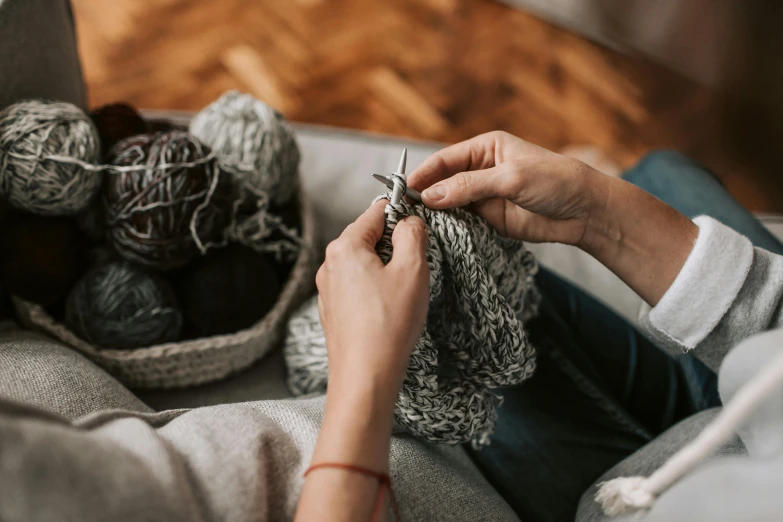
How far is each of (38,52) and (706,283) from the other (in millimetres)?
873

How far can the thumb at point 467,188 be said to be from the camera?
0.59 meters

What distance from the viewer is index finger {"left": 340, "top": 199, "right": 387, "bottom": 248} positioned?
0.52 metres

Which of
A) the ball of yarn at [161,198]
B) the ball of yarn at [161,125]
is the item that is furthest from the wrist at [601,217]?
the ball of yarn at [161,125]

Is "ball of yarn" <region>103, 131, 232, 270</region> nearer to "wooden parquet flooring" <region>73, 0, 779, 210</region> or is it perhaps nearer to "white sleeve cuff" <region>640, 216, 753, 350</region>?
"white sleeve cuff" <region>640, 216, 753, 350</region>

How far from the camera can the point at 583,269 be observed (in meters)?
0.99

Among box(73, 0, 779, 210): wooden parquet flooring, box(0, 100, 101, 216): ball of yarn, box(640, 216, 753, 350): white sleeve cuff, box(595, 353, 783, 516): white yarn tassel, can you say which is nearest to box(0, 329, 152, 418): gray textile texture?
box(0, 100, 101, 216): ball of yarn

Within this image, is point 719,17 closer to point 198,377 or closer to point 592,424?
point 592,424

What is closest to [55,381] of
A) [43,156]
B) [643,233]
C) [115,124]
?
[43,156]

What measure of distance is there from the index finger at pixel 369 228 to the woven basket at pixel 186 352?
34 centimetres

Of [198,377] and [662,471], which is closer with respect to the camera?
[662,471]

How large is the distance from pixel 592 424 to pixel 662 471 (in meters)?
0.31

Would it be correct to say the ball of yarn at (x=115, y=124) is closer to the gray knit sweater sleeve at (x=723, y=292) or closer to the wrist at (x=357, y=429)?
the wrist at (x=357, y=429)

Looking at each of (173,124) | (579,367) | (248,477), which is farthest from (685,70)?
(248,477)

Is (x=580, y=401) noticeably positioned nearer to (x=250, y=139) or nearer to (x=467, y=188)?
(x=467, y=188)
